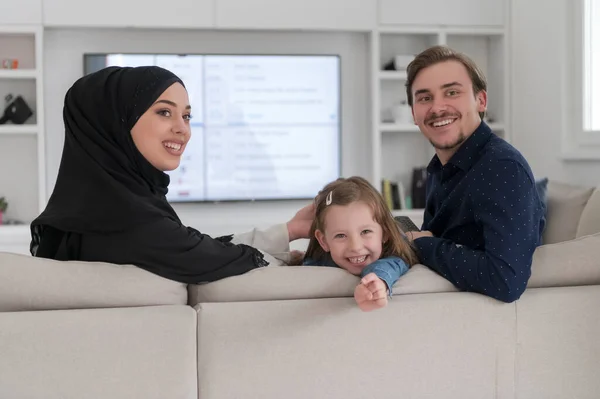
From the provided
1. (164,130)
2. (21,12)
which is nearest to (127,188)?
(164,130)

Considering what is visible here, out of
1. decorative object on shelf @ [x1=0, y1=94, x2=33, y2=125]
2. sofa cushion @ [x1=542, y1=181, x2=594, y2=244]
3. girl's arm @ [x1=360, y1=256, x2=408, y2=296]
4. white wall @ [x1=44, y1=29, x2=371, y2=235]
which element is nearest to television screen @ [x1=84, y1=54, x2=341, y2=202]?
white wall @ [x1=44, y1=29, x2=371, y2=235]

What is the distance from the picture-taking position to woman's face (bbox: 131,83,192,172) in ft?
6.16

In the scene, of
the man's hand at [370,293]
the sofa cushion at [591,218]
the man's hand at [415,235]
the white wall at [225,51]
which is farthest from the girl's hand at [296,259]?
the white wall at [225,51]

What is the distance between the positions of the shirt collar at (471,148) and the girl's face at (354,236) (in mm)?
348

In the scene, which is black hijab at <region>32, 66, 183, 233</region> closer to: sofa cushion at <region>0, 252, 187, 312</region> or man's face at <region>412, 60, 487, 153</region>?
sofa cushion at <region>0, 252, 187, 312</region>

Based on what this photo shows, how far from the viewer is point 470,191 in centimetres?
196

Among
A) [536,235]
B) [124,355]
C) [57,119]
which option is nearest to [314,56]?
[57,119]

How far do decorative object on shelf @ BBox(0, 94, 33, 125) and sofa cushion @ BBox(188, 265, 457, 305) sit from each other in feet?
12.4

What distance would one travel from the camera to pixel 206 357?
1.68 meters

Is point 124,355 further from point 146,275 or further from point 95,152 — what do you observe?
Result: point 95,152

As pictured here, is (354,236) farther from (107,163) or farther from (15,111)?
(15,111)

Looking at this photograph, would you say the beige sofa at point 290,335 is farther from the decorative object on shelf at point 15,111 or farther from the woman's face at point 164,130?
the decorative object on shelf at point 15,111

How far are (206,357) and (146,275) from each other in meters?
0.23

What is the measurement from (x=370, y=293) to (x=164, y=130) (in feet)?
2.19
